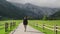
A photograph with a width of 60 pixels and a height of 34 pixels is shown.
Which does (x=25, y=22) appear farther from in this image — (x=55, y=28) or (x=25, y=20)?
(x=55, y=28)

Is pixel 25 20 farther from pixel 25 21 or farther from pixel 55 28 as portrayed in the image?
pixel 55 28

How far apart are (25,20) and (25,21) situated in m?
0.11

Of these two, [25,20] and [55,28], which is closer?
[55,28]

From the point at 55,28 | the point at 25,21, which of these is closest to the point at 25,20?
the point at 25,21

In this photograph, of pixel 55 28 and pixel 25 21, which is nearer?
pixel 55 28

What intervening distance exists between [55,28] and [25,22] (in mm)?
5232

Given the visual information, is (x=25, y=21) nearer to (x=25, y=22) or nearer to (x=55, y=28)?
(x=25, y=22)

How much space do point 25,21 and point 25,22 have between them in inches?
4.9

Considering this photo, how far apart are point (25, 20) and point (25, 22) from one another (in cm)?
20

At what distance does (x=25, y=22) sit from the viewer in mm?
18781

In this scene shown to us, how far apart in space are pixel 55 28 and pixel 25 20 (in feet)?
17.3

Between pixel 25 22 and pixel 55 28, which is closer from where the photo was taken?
pixel 55 28

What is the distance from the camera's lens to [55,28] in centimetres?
1412
